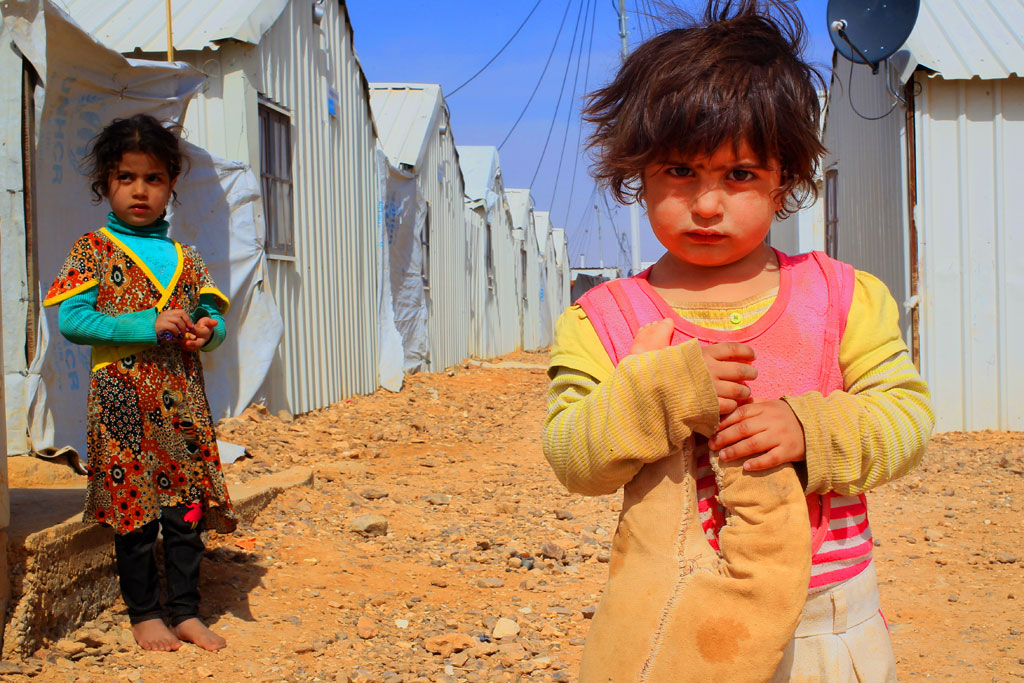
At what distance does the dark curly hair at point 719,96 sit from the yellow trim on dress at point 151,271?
1.99 meters

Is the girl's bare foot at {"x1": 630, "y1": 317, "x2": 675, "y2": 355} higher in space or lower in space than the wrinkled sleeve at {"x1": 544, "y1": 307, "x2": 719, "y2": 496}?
higher

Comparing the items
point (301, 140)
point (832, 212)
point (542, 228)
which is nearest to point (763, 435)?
point (301, 140)

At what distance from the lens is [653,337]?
4.19 feet

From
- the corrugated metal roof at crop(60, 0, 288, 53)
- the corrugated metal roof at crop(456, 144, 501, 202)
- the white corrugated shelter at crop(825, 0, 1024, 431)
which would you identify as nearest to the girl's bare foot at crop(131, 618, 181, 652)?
the corrugated metal roof at crop(60, 0, 288, 53)

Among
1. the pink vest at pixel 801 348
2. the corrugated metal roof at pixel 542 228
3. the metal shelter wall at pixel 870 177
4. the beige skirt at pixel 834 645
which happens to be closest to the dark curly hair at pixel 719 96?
the pink vest at pixel 801 348

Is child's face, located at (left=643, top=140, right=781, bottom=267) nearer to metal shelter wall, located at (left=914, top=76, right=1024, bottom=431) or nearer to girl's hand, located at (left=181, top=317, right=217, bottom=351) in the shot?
girl's hand, located at (left=181, top=317, right=217, bottom=351)

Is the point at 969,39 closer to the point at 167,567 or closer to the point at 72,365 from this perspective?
the point at 72,365

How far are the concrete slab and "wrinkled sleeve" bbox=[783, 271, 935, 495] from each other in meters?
2.45

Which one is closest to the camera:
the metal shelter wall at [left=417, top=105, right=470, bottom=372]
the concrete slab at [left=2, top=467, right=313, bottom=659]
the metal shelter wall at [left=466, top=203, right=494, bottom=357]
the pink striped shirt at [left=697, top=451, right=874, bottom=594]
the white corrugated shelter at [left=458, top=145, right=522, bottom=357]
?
the pink striped shirt at [left=697, top=451, right=874, bottom=594]

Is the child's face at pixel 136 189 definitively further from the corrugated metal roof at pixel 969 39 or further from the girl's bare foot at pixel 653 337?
the corrugated metal roof at pixel 969 39

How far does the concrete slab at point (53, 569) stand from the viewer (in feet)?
8.81

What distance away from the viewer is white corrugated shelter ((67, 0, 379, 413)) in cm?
668

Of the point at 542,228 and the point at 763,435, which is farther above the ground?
the point at 542,228

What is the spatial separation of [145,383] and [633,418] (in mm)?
2127
